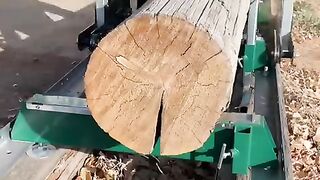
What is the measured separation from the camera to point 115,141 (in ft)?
9.85

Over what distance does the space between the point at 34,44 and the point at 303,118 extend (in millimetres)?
3332

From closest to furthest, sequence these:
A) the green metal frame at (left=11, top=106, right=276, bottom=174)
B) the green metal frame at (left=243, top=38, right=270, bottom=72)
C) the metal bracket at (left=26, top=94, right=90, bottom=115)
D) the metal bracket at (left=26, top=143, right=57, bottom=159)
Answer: the green metal frame at (left=11, top=106, right=276, bottom=174) < the metal bracket at (left=26, top=94, right=90, bottom=115) < the metal bracket at (left=26, top=143, right=57, bottom=159) < the green metal frame at (left=243, top=38, right=270, bottom=72)

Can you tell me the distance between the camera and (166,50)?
7.82 ft

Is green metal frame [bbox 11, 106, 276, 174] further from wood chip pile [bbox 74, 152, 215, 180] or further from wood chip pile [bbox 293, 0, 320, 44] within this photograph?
wood chip pile [bbox 293, 0, 320, 44]

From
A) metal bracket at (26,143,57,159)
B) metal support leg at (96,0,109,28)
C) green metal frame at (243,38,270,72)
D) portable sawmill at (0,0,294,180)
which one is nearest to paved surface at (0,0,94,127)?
metal support leg at (96,0,109,28)

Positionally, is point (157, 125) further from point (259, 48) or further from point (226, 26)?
point (259, 48)

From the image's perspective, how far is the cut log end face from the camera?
2352mm

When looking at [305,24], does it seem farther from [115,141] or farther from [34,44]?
[115,141]

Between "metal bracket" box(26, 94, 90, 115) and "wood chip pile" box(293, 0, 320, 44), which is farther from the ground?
"wood chip pile" box(293, 0, 320, 44)

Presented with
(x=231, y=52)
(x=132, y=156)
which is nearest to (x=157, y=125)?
(x=231, y=52)

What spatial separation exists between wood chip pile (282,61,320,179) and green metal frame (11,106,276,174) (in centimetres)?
137

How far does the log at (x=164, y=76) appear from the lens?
2350 mm

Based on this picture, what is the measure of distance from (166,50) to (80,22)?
568 centimetres

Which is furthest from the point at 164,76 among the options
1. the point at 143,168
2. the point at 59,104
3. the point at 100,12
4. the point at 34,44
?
the point at 34,44
